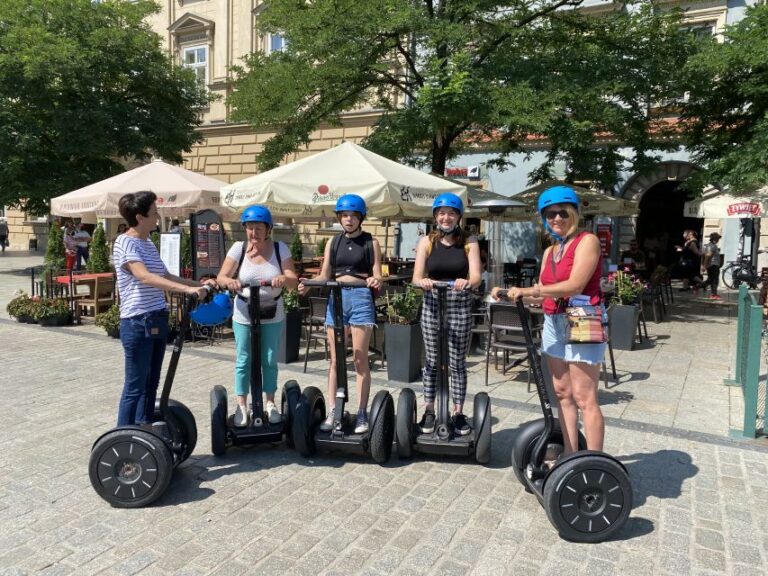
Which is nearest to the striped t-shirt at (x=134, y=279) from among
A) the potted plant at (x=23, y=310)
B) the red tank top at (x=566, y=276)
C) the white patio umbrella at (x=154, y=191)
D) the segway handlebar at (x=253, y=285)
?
the segway handlebar at (x=253, y=285)

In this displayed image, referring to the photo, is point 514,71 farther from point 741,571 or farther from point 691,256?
point 691,256

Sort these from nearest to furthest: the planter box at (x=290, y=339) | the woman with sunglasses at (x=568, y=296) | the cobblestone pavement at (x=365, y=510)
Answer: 1. the cobblestone pavement at (x=365, y=510)
2. the woman with sunglasses at (x=568, y=296)
3. the planter box at (x=290, y=339)

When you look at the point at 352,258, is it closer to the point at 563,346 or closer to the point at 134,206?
the point at 134,206

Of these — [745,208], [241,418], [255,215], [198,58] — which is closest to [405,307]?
[241,418]

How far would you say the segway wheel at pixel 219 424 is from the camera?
402 cm

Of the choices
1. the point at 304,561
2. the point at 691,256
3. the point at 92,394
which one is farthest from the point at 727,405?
the point at 691,256

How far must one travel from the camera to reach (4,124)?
53.0 ft

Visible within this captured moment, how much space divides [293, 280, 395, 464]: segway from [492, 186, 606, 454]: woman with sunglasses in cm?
114

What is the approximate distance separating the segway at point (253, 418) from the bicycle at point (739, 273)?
13934 millimetres

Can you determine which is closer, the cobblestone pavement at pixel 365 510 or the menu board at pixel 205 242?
the cobblestone pavement at pixel 365 510

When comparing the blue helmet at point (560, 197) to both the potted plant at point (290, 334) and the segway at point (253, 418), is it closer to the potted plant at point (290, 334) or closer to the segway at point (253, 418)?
the segway at point (253, 418)

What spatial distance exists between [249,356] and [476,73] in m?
7.60

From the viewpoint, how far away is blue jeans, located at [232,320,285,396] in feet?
13.6

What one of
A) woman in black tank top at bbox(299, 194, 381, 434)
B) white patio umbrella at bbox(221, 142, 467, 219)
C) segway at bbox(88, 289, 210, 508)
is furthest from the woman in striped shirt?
white patio umbrella at bbox(221, 142, 467, 219)
